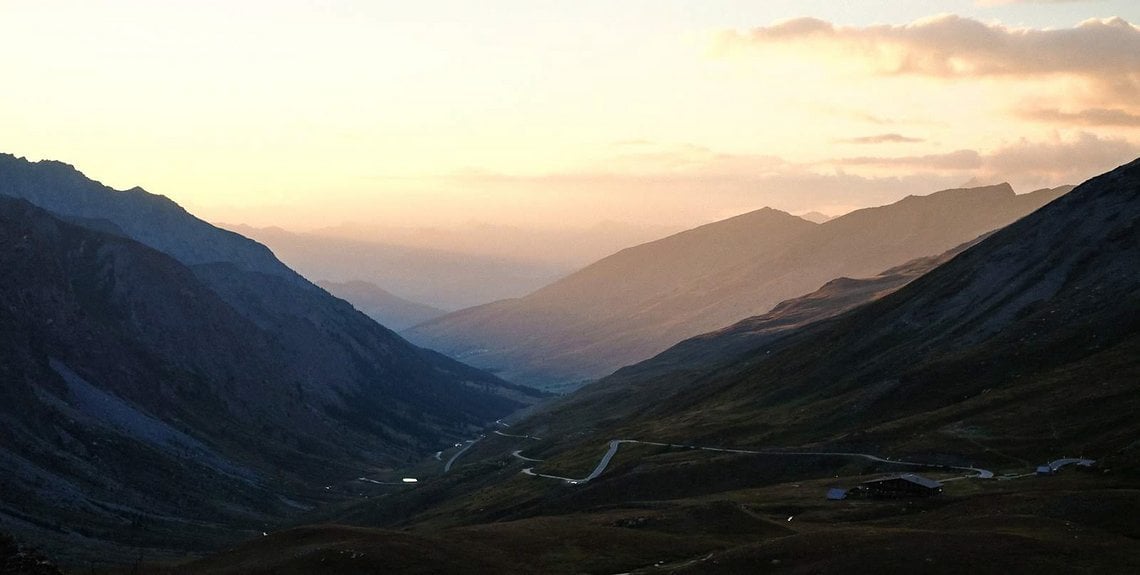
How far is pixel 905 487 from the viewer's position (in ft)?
347

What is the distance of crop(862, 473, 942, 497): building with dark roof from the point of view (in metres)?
104

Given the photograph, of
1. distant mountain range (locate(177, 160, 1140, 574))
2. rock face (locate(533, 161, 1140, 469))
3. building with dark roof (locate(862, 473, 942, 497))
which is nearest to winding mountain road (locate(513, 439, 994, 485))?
distant mountain range (locate(177, 160, 1140, 574))

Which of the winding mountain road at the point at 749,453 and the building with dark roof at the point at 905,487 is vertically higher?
the building with dark roof at the point at 905,487

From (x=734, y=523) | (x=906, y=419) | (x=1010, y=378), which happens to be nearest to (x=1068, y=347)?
(x=1010, y=378)

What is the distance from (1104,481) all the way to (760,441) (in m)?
73.6

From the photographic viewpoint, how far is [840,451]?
5704 inches

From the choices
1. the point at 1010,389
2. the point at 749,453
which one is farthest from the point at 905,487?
the point at 1010,389

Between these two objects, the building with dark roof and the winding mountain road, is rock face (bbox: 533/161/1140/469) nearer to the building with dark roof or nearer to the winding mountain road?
the winding mountain road

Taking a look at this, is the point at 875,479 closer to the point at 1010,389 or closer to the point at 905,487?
the point at 905,487

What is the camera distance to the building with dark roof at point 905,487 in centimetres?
10450

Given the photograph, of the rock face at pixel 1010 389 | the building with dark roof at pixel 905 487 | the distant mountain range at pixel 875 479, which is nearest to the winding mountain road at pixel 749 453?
the distant mountain range at pixel 875 479

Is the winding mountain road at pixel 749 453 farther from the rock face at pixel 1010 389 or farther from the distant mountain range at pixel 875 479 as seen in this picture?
the rock face at pixel 1010 389

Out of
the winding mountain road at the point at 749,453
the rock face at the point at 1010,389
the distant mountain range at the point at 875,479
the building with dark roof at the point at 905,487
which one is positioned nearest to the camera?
the distant mountain range at the point at 875,479

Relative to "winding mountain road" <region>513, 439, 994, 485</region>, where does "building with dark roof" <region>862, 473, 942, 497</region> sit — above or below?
above
